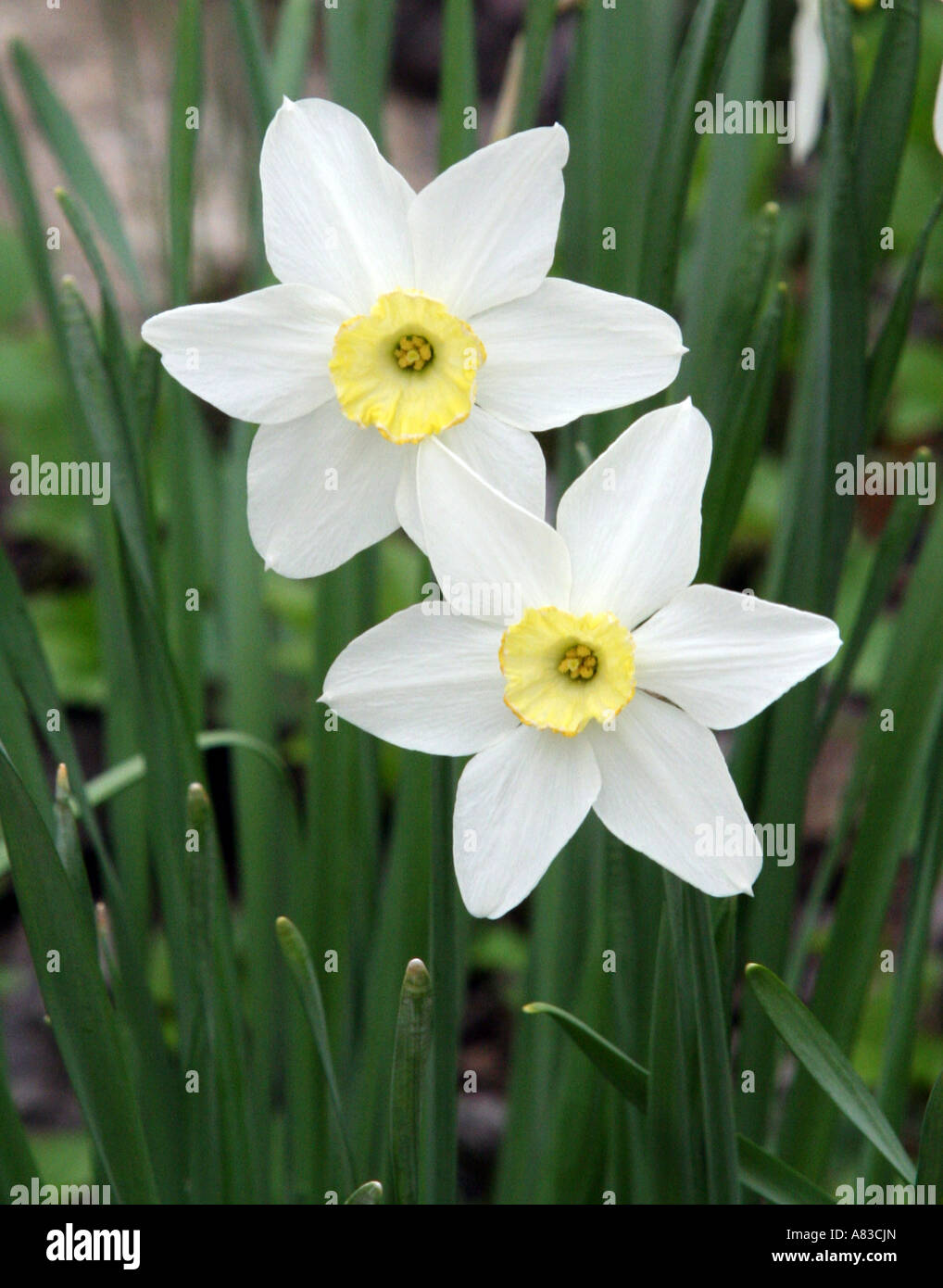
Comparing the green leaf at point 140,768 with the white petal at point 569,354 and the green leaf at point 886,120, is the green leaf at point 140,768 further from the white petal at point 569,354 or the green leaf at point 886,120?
the green leaf at point 886,120

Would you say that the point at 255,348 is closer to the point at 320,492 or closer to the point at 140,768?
the point at 320,492

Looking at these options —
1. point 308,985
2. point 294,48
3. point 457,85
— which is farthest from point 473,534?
point 294,48

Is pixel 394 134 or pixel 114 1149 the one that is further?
pixel 394 134

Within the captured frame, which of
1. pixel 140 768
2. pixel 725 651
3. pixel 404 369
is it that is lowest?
pixel 140 768

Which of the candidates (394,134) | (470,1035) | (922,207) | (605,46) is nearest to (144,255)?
(394,134)

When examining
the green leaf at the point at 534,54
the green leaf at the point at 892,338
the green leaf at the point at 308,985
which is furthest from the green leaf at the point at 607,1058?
the green leaf at the point at 534,54

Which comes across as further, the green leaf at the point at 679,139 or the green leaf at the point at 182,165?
the green leaf at the point at 182,165
